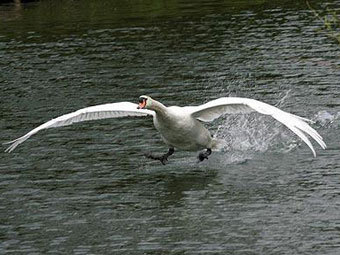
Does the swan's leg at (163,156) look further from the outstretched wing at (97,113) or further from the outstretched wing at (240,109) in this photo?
the outstretched wing at (240,109)

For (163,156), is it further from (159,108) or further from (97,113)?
(159,108)

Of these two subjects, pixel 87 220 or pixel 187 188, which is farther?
pixel 187 188

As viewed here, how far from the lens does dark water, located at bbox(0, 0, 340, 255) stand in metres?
14.7

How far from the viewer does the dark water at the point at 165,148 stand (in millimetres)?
14719

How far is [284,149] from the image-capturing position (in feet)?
61.8

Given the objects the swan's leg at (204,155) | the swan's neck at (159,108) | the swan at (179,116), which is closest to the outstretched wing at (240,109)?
the swan at (179,116)

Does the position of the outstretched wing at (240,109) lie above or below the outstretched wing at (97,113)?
above

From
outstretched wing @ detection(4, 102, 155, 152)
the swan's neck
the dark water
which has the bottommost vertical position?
the dark water

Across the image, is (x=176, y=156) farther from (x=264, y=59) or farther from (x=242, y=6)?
(x=242, y=6)

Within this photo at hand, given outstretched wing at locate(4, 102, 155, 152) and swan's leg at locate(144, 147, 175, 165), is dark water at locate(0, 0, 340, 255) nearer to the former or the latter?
swan's leg at locate(144, 147, 175, 165)

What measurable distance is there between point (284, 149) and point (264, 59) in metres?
8.53

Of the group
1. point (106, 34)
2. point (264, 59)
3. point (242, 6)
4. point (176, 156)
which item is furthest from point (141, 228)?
point (242, 6)

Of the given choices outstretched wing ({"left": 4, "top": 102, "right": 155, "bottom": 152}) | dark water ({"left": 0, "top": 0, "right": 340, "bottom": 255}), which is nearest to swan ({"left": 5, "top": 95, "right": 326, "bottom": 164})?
outstretched wing ({"left": 4, "top": 102, "right": 155, "bottom": 152})

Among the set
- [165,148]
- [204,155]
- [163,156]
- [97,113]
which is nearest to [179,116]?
[163,156]
